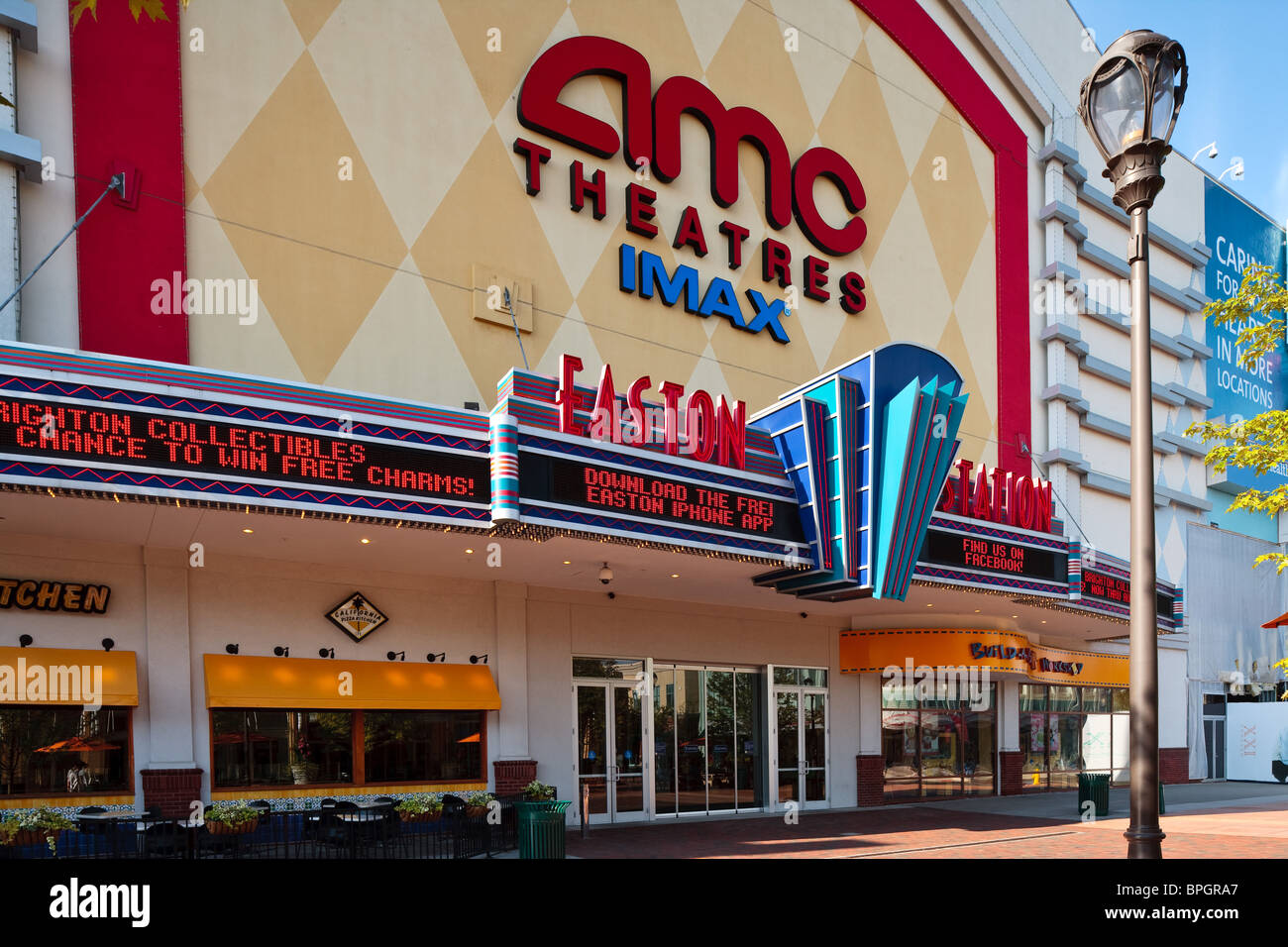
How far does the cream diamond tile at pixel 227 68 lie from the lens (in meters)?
16.7

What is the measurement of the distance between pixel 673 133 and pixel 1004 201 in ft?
45.0

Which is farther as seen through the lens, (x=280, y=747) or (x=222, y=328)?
(x=280, y=747)

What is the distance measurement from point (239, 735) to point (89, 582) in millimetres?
3271

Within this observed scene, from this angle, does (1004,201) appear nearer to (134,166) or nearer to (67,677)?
(134,166)

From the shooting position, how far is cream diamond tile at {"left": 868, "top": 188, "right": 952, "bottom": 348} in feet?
91.2

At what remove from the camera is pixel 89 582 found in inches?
608

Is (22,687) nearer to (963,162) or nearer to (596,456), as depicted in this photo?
(596,456)

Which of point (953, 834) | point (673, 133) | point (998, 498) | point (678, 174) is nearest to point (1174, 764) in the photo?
point (998, 498)

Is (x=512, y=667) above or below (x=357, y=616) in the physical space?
below


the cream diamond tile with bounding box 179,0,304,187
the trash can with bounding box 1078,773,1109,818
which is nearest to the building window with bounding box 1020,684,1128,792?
the trash can with bounding box 1078,773,1109,818

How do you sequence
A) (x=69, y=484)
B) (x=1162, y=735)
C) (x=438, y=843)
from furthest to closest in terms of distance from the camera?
(x=1162, y=735)
(x=438, y=843)
(x=69, y=484)

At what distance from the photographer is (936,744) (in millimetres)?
27953
